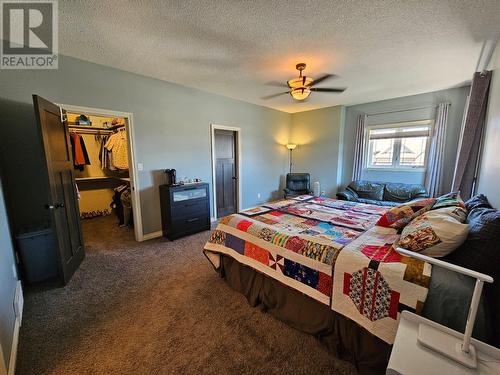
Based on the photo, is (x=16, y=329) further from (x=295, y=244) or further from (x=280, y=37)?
(x=280, y=37)

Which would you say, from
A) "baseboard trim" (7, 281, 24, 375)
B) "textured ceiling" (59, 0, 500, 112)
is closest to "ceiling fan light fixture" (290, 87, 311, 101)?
"textured ceiling" (59, 0, 500, 112)

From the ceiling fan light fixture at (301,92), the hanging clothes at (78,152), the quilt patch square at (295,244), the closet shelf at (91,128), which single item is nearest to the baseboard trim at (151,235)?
the hanging clothes at (78,152)

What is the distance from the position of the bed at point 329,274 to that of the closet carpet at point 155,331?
0.14 meters

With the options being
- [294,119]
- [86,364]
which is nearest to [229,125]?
[294,119]

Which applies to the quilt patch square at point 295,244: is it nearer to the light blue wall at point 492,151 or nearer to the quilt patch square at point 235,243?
the quilt patch square at point 235,243

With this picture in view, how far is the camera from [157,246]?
320 cm

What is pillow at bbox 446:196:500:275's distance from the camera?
1119 mm

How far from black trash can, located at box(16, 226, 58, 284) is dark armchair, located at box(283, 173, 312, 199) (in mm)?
4477

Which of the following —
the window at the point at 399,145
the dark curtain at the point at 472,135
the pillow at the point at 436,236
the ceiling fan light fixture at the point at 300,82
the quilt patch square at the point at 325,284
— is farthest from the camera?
the window at the point at 399,145

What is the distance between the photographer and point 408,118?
4.30 metres

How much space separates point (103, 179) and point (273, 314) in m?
4.68

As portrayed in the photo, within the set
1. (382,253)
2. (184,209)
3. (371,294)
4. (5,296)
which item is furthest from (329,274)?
(184,209)

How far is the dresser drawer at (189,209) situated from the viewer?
3371 millimetres

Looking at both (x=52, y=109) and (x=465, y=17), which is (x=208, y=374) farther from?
(x=465, y=17)
